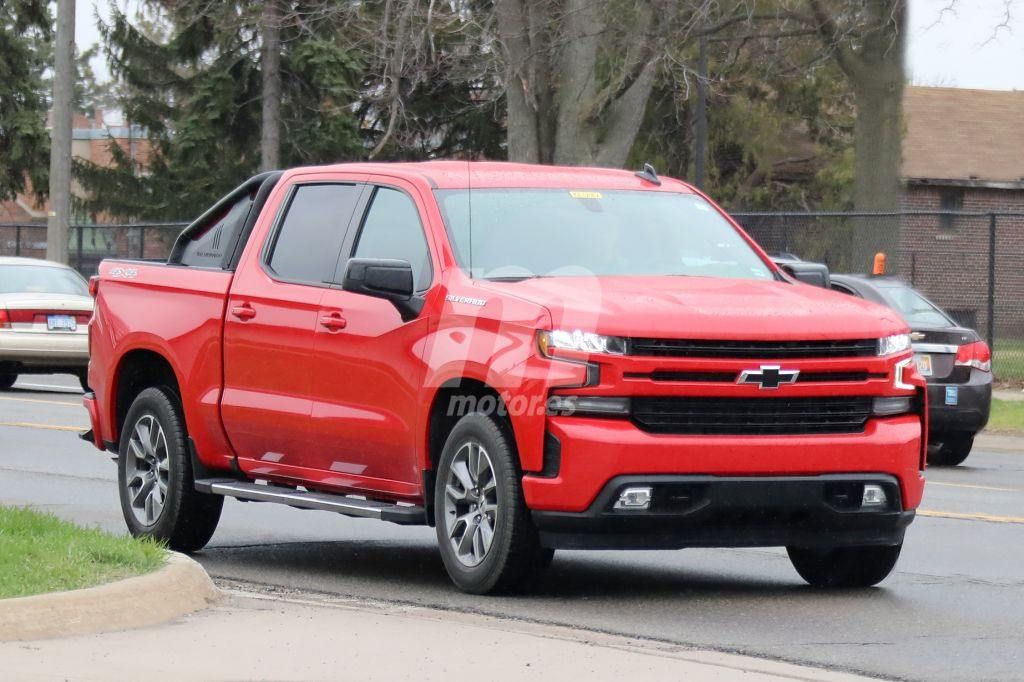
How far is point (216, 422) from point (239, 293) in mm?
700

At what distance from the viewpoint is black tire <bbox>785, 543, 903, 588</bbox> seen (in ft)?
29.5

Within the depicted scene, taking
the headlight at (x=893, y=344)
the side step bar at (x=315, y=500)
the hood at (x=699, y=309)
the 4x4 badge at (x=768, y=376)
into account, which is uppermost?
the hood at (x=699, y=309)

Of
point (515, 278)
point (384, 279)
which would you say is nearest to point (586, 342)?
point (515, 278)

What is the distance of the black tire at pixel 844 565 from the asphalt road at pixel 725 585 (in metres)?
0.09

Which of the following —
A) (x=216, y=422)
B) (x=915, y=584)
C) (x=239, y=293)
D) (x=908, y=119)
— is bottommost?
(x=915, y=584)

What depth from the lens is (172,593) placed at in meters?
7.65

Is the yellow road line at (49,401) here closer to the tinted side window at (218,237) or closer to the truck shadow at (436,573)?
the tinted side window at (218,237)

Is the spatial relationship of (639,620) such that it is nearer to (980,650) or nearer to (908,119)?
(980,650)

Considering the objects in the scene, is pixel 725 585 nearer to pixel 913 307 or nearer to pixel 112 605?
pixel 112 605

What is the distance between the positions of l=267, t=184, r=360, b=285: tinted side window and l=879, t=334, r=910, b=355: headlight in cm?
281

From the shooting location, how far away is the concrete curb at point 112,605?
6902mm

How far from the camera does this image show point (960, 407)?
1667cm

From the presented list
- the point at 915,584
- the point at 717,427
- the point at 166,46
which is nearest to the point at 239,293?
the point at 717,427

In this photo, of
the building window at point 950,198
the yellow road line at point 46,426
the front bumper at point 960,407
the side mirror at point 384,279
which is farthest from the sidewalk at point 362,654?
the building window at point 950,198
